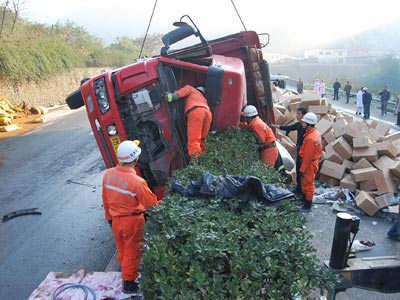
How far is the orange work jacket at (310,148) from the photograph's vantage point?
17.9 feet

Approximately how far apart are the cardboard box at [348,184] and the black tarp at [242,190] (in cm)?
370

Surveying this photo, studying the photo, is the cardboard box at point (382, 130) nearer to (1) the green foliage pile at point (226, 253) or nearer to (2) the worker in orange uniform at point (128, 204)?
(1) the green foliage pile at point (226, 253)

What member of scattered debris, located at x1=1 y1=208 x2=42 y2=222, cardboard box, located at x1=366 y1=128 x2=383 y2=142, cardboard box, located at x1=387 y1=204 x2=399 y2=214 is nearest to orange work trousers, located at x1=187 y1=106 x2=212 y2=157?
scattered debris, located at x1=1 y1=208 x2=42 y2=222

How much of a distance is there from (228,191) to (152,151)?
1.65 metres

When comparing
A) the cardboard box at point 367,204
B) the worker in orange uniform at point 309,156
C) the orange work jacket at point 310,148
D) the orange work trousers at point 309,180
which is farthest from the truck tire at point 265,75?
the cardboard box at point 367,204

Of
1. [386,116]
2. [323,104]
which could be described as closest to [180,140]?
[323,104]

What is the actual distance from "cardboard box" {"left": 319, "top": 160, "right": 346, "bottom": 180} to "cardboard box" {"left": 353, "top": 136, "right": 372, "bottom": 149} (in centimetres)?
52

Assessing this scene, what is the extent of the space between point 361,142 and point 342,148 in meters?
0.35

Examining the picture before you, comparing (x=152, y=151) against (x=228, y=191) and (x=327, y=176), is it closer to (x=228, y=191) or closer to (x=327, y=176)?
(x=228, y=191)

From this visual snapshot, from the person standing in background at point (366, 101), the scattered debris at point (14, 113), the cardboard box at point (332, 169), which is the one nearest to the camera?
the cardboard box at point (332, 169)

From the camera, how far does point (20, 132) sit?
12.2 meters

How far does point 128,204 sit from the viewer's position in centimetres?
329

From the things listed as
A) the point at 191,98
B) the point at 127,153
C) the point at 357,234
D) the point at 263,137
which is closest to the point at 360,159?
the point at 357,234

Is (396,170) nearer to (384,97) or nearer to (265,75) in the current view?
(265,75)
